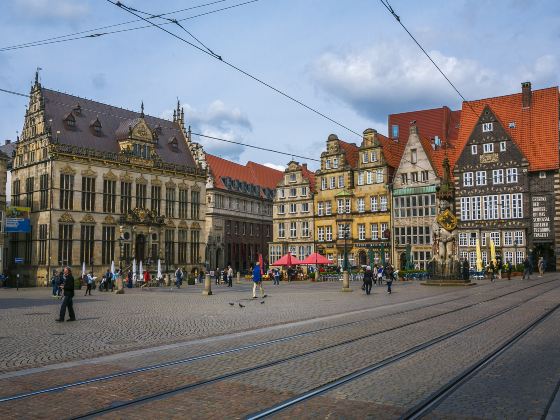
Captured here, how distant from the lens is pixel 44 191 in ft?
176

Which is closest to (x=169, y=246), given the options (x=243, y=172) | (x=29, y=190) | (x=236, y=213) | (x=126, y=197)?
(x=126, y=197)

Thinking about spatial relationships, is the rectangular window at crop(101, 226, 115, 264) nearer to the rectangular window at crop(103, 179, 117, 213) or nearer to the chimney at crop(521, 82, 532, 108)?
the rectangular window at crop(103, 179, 117, 213)

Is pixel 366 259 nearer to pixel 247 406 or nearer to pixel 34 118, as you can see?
pixel 34 118

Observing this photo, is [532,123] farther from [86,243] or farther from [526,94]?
[86,243]

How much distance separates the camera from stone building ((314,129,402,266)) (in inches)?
2421

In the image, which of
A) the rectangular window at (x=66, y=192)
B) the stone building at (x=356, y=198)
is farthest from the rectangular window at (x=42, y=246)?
the stone building at (x=356, y=198)

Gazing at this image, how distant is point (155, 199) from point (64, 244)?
1235 centimetres

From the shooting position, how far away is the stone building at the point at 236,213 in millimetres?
77750

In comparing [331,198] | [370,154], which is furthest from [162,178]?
[370,154]

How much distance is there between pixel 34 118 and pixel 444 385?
56190 mm

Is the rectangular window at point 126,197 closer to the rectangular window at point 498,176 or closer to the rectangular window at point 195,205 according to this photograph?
the rectangular window at point 195,205

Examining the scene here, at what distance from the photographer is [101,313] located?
20500 mm

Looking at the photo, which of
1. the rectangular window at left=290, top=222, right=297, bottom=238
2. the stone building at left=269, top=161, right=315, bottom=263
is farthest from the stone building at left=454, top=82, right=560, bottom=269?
the rectangular window at left=290, top=222, right=297, bottom=238

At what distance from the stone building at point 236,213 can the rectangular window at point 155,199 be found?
1459cm
